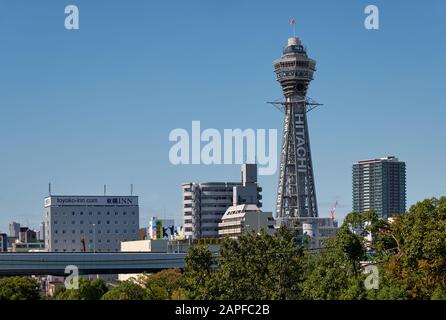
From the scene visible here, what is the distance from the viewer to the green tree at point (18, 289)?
288 ft

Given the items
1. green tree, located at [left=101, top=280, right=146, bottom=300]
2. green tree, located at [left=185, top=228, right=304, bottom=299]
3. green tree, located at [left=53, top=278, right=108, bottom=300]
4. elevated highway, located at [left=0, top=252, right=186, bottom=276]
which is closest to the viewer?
green tree, located at [left=185, top=228, right=304, bottom=299]

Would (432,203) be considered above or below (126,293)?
above

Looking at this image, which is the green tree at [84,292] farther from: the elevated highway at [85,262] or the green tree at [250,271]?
the elevated highway at [85,262]

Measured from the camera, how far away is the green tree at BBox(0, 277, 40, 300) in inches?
3455

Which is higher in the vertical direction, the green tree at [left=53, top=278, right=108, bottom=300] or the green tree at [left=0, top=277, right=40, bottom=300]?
the green tree at [left=53, top=278, right=108, bottom=300]

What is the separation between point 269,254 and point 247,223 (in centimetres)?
11777

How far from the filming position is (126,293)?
68.3 m

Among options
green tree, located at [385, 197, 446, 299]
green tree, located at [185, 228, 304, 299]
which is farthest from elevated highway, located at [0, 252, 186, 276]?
green tree, located at [385, 197, 446, 299]

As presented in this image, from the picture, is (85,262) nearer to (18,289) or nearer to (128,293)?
(18,289)

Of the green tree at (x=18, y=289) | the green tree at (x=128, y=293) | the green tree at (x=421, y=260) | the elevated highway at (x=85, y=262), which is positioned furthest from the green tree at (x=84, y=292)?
the elevated highway at (x=85, y=262)

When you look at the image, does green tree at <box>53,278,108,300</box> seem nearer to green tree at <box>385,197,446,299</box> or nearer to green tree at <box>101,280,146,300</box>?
green tree at <box>101,280,146,300</box>

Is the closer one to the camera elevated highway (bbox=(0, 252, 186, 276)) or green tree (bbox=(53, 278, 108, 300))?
green tree (bbox=(53, 278, 108, 300))
